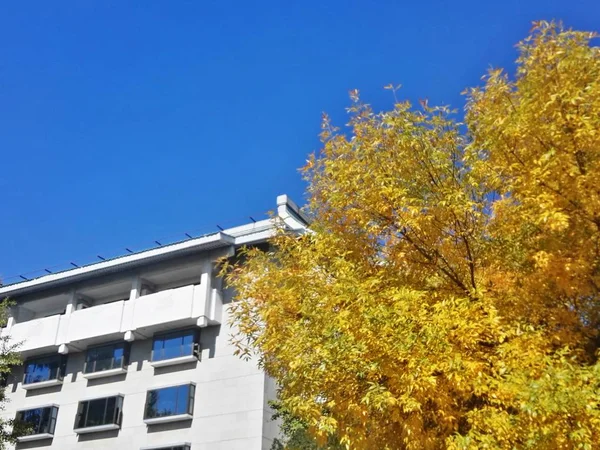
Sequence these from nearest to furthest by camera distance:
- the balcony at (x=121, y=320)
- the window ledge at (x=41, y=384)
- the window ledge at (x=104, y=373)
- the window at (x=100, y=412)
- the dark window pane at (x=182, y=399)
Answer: the dark window pane at (x=182, y=399), the balcony at (x=121, y=320), the window at (x=100, y=412), the window ledge at (x=104, y=373), the window ledge at (x=41, y=384)

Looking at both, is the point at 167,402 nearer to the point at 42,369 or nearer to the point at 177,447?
the point at 177,447

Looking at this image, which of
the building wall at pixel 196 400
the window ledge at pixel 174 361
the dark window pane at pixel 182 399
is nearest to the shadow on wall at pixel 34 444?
the building wall at pixel 196 400

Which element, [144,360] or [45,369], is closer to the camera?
[144,360]

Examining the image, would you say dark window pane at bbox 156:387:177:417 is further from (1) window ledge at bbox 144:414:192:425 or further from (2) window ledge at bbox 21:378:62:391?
(2) window ledge at bbox 21:378:62:391

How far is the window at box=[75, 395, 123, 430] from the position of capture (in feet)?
78.6

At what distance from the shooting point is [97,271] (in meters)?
26.4

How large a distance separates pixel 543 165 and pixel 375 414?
3703 mm

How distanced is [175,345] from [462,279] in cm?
1766

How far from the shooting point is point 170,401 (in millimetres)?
23125

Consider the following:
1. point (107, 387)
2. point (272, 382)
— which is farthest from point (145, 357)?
point (272, 382)

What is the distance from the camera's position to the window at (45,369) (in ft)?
87.0

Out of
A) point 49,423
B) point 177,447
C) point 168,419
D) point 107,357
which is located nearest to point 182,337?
point 168,419

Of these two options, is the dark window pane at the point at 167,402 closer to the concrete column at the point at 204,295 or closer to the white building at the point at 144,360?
the white building at the point at 144,360

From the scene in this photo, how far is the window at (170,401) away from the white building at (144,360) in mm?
37
